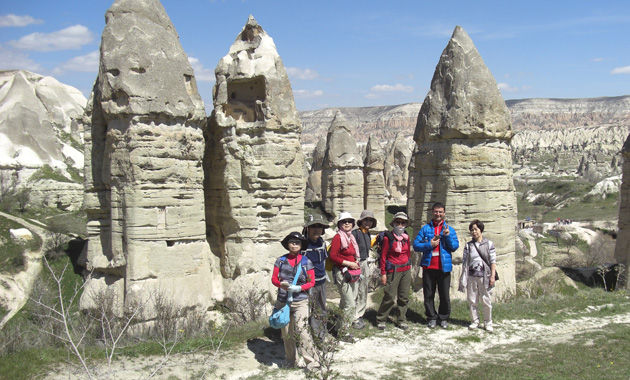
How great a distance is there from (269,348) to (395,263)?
201 centimetres

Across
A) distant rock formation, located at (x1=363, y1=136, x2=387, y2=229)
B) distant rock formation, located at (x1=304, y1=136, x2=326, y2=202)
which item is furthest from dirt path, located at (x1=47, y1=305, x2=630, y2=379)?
distant rock formation, located at (x1=304, y1=136, x2=326, y2=202)

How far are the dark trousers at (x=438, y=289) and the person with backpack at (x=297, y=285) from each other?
2.32 meters

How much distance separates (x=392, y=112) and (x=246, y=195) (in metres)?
180

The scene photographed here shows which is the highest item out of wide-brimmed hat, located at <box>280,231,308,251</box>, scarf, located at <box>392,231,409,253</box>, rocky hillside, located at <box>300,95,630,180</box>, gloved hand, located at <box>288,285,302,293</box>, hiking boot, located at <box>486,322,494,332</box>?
rocky hillside, located at <box>300,95,630,180</box>

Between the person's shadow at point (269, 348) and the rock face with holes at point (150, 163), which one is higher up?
the rock face with holes at point (150, 163)

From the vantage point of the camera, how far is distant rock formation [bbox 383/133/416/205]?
3634 centimetres

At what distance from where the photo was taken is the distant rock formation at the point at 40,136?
78.7 feet

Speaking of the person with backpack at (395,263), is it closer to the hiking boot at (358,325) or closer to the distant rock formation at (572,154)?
the hiking boot at (358,325)

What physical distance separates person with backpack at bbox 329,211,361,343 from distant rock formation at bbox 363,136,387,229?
18199 millimetres

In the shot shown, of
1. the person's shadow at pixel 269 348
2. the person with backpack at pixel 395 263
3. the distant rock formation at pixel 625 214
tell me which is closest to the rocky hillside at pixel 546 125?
the distant rock formation at pixel 625 214

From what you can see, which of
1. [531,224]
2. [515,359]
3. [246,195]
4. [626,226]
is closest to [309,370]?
[515,359]

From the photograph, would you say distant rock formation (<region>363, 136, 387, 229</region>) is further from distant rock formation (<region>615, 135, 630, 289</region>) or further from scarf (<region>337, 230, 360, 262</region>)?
scarf (<region>337, 230, 360, 262</region>)

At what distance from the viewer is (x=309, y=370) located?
5.75m

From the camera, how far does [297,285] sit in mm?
5715
